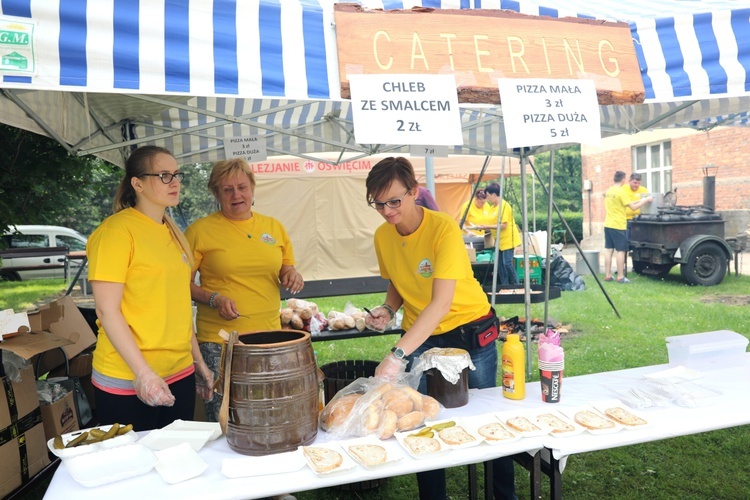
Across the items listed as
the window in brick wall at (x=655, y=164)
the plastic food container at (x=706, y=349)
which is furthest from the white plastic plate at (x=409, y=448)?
the window in brick wall at (x=655, y=164)

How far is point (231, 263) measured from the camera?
8.98 ft

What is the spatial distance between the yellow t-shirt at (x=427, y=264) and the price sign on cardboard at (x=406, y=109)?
0.46 metres

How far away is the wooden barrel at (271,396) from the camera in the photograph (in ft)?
5.61

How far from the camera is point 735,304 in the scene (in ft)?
26.0

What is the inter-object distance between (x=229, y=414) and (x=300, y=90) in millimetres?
1092

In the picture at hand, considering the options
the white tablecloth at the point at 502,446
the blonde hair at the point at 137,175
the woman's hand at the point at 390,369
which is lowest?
the white tablecloth at the point at 502,446

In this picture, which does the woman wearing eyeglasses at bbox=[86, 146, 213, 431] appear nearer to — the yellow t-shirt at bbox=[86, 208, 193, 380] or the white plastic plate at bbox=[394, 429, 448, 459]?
the yellow t-shirt at bbox=[86, 208, 193, 380]

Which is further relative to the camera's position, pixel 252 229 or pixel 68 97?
pixel 68 97

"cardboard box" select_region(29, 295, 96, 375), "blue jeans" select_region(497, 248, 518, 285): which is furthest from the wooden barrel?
"blue jeans" select_region(497, 248, 518, 285)

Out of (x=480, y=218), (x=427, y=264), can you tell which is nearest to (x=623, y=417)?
(x=427, y=264)

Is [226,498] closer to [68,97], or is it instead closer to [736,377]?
[736,377]

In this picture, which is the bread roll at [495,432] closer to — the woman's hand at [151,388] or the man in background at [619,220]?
the woman's hand at [151,388]

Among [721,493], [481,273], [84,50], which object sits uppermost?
[84,50]

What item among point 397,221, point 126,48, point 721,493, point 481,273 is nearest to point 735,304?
point 481,273
